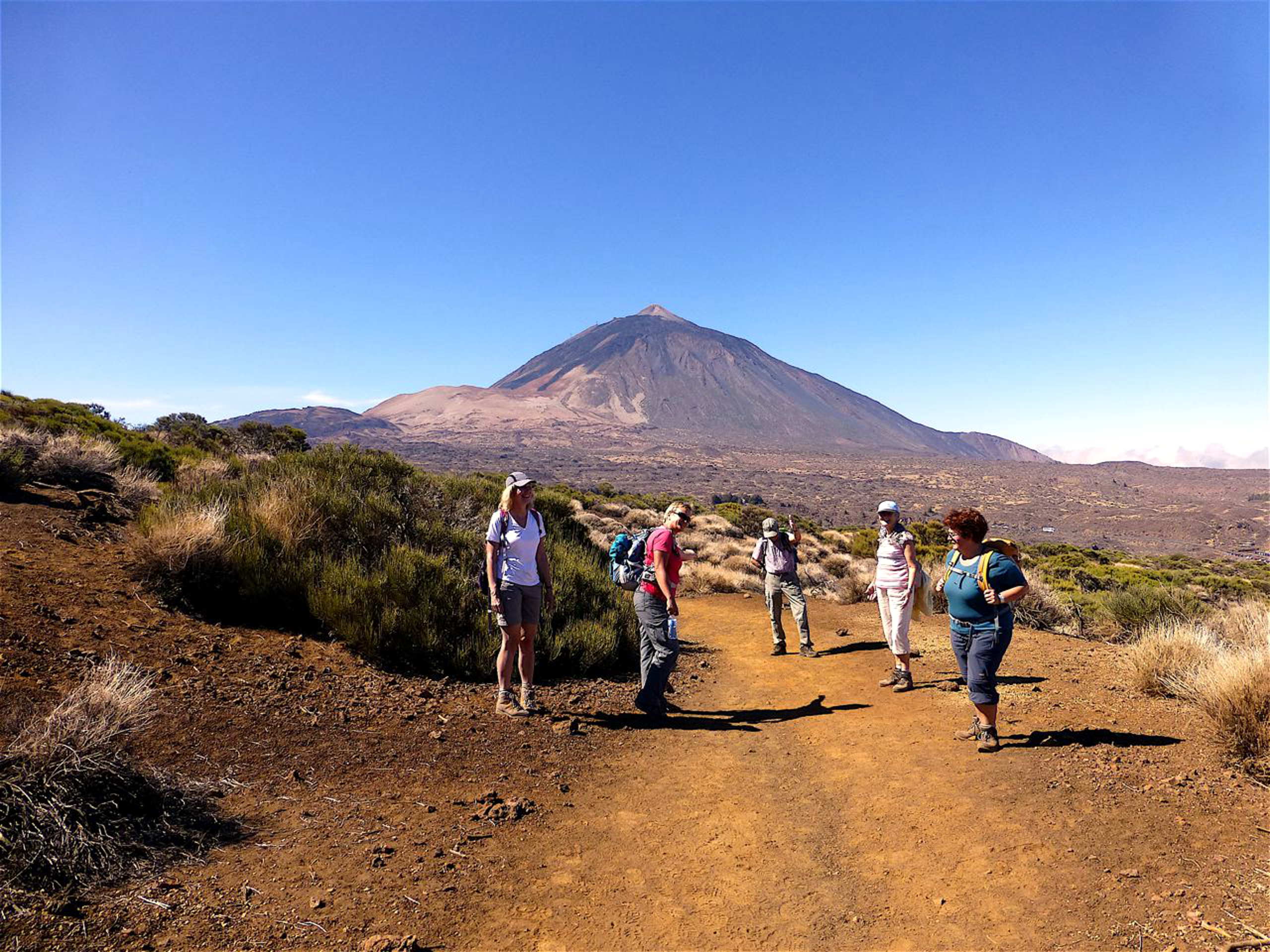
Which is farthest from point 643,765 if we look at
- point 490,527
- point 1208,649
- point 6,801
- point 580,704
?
point 1208,649

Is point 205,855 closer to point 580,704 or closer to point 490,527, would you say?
point 490,527

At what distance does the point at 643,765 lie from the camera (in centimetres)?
459

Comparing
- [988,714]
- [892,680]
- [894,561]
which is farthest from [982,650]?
[892,680]

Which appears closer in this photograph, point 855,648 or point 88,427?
point 855,648

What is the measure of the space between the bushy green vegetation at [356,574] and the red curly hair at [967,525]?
11.8ft

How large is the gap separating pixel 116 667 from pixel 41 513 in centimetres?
385

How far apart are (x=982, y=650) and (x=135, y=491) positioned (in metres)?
9.23

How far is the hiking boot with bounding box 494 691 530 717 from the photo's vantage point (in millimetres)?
5066

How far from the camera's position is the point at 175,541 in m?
5.52

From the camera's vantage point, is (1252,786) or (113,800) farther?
(1252,786)

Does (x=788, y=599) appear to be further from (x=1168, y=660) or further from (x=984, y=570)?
(x=1168, y=660)

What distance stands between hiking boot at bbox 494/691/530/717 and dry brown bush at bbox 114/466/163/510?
521cm

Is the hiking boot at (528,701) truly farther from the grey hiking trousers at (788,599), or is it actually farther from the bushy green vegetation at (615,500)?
the bushy green vegetation at (615,500)

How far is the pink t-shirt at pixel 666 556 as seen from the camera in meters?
A: 5.42
